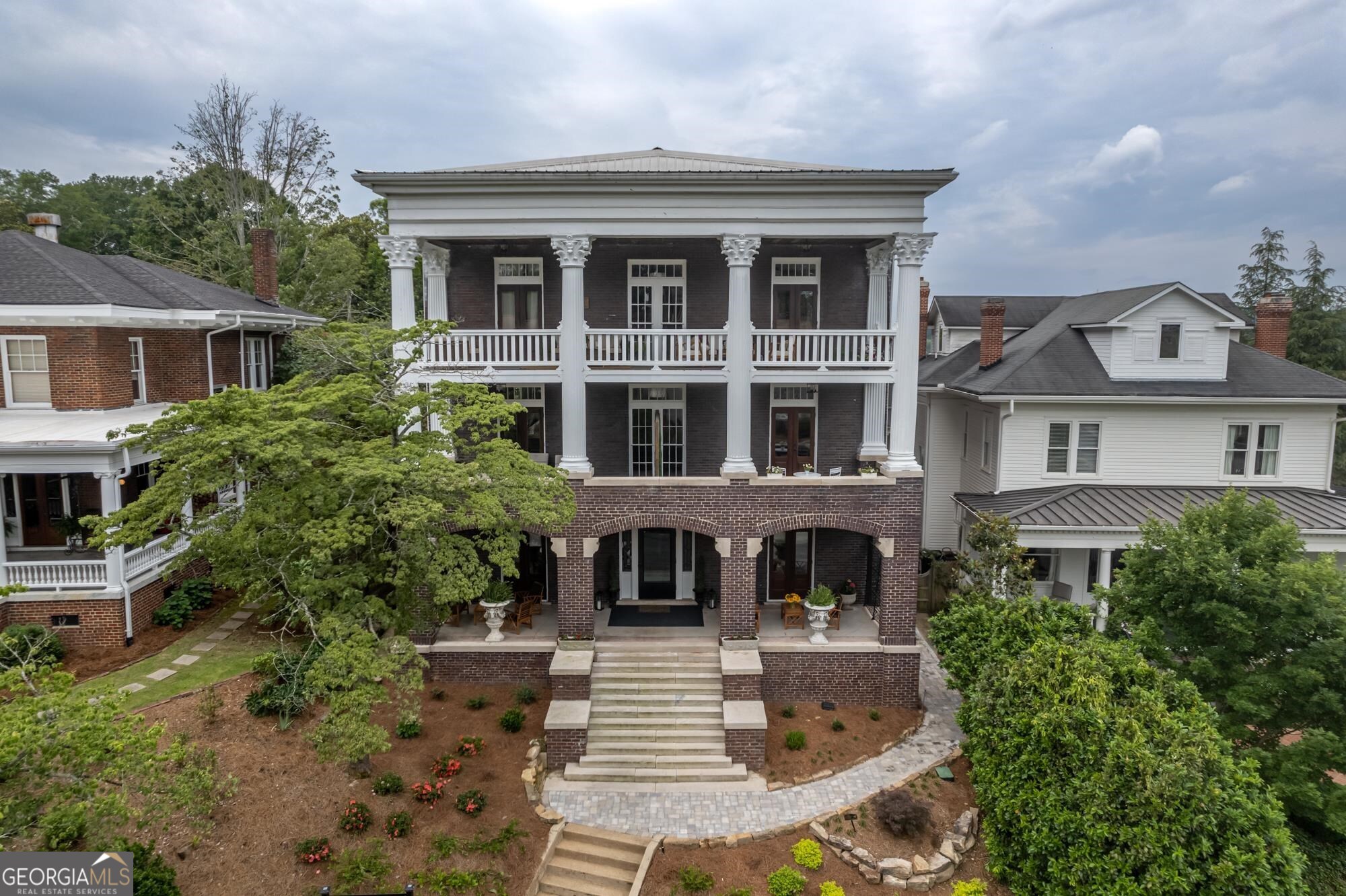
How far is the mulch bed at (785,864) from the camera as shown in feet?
34.2

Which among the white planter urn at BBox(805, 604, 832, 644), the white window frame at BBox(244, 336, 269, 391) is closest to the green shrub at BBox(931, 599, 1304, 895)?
the white planter urn at BBox(805, 604, 832, 644)

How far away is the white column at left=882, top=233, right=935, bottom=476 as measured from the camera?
603 inches

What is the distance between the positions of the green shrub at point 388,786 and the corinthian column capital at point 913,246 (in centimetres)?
1466

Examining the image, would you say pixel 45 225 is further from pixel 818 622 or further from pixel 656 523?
pixel 818 622

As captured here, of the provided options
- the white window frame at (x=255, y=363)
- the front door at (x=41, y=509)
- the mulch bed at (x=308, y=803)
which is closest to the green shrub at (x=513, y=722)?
the mulch bed at (x=308, y=803)

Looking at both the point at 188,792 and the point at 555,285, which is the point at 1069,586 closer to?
the point at 555,285

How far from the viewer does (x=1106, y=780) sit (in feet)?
28.0

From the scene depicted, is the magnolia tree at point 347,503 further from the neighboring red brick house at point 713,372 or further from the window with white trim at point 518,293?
the window with white trim at point 518,293

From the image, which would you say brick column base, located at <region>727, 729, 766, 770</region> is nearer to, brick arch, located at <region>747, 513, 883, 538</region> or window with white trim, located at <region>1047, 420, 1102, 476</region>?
brick arch, located at <region>747, 513, 883, 538</region>

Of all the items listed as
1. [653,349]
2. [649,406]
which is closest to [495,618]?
[649,406]

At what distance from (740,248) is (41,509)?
20.3 metres

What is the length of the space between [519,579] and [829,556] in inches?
335

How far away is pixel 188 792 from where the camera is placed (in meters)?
7.44

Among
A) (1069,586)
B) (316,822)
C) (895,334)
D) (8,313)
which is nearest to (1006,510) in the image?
(1069,586)
